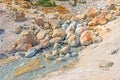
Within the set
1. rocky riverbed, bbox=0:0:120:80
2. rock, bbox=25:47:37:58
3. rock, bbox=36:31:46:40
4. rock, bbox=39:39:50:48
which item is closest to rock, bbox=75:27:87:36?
rocky riverbed, bbox=0:0:120:80

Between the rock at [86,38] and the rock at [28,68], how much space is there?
2.14 metres

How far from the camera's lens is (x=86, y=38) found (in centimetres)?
1598

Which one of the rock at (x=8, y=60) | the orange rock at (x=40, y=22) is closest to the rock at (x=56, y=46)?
the rock at (x=8, y=60)

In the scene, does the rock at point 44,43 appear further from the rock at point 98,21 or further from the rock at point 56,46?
the rock at point 98,21

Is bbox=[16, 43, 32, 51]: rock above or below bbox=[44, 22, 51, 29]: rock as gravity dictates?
below

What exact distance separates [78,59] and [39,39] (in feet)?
8.96

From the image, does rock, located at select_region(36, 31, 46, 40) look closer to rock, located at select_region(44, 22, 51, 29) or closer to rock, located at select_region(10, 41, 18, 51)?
rock, located at select_region(44, 22, 51, 29)

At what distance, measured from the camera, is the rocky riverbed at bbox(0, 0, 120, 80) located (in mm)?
14750

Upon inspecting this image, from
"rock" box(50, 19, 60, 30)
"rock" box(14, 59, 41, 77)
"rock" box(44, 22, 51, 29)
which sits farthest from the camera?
"rock" box(44, 22, 51, 29)

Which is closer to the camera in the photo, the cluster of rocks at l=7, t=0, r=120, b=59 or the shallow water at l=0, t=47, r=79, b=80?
the shallow water at l=0, t=47, r=79, b=80

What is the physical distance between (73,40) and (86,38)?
0.55 meters

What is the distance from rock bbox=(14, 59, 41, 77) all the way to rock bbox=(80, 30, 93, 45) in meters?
2.14

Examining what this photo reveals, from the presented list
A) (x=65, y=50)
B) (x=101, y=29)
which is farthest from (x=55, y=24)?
(x=65, y=50)

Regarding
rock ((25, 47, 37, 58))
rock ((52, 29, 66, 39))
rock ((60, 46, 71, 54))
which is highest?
rock ((52, 29, 66, 39))
